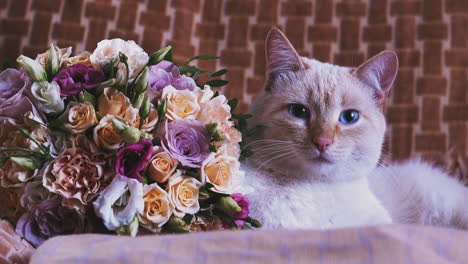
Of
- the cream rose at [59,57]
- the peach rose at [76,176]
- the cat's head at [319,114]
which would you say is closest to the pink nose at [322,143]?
the cat's head at [319,114]

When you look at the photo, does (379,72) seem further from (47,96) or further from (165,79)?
(47,96)

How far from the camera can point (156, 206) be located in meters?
0.94

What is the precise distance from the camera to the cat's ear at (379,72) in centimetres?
118

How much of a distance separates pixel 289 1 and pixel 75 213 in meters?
1.18

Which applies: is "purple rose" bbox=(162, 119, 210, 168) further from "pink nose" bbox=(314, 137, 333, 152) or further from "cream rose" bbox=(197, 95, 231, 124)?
"pink nose" bbox=(314, 137, 333, 152)

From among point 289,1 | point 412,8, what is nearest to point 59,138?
point 289,1

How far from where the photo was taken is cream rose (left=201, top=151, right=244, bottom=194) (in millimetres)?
979

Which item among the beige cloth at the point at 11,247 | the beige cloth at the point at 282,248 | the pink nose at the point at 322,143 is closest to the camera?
the beige cloth at the point at 282,248

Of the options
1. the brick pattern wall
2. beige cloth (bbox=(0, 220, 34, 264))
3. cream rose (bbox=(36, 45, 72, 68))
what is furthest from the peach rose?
the brick pattern wall

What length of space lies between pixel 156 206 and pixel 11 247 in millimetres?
249

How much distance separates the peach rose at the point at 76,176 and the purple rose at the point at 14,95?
10 cm

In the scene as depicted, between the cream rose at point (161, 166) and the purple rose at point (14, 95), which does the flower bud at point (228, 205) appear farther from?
the purple rose at point (14, 95)

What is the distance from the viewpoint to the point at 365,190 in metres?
1.19

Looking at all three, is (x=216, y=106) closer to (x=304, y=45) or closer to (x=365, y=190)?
(x=365, y=190)
